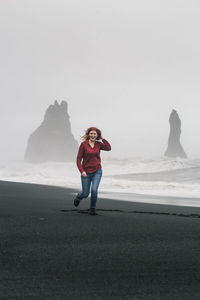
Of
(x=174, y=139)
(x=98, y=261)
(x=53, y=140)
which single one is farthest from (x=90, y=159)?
(x=53, y=140)

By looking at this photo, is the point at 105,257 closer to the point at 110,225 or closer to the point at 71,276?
the point at 71,276

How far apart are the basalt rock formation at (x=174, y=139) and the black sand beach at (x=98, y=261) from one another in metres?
115

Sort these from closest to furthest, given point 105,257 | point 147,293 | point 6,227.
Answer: point 147,293 → point 105,257 → point 6,227

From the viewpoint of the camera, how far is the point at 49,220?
6309 mm

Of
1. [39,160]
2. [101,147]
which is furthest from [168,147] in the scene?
[101,147]

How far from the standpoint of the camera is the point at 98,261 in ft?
11.8

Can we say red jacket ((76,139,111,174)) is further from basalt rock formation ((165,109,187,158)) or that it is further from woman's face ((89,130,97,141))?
basalt rock formation ((165,109,187,158))

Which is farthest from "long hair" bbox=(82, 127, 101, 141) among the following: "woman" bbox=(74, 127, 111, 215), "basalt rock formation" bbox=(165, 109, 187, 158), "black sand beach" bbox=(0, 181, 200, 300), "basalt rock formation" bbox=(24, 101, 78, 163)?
"basalt rock formation" bbox=(24, 101, 78, 163)

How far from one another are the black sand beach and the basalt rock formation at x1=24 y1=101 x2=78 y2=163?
408 feet

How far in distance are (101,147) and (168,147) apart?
115772 mm

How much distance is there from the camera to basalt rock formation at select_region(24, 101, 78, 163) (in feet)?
431

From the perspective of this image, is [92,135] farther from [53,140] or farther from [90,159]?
[53,140]

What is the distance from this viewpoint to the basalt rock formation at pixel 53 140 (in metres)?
131

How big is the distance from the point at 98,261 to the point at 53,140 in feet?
429
